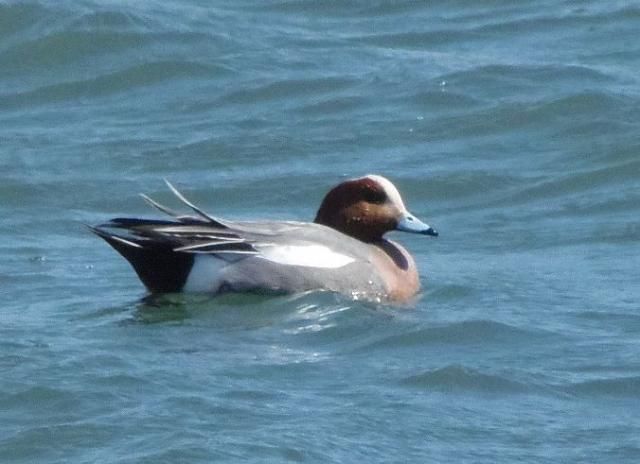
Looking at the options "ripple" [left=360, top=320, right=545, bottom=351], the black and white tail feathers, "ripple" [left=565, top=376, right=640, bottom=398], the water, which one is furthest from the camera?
the black and white tail feathers

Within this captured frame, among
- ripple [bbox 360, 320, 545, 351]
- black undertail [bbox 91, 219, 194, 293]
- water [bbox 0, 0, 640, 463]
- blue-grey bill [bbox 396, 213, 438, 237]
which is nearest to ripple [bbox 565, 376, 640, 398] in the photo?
water [bbox 0, 0, 640, 463]

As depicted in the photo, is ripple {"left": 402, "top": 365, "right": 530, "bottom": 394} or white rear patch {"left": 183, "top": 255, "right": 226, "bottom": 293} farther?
white rear patch {"left": 183, "top": 255, "right": 226, "bottom": 293}

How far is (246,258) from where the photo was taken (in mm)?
9797

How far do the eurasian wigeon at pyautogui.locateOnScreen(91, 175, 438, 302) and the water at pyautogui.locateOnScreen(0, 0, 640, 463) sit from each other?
0.11 meters

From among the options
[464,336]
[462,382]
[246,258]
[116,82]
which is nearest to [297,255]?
[246,258]

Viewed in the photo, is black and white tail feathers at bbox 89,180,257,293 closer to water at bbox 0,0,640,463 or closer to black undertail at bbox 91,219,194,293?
black undertail at bbox 91,219,194,293

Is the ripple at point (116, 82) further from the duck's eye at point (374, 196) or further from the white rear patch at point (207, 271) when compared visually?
the white rear patch at point (207, 271)

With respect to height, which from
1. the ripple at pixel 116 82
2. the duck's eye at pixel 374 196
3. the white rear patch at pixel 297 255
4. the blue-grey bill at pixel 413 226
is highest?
the ripple at pixel 116 82

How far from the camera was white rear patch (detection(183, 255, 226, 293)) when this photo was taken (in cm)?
976

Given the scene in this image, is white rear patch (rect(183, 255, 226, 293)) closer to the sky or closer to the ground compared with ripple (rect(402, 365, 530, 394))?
closer to the sky

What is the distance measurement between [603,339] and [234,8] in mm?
8807

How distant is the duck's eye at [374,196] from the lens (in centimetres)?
1023

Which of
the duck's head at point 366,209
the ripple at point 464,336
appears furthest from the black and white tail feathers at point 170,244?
the ripple at point 464,336

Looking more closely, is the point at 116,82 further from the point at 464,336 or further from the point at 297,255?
the point at 464,336
